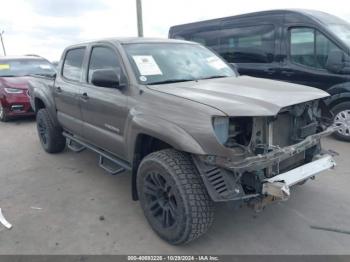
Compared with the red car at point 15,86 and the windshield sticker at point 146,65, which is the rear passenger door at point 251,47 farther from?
the red car at point 15,86

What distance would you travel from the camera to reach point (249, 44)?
6.88 metres

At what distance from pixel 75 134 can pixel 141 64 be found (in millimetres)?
1844

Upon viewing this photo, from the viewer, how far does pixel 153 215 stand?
124 inches

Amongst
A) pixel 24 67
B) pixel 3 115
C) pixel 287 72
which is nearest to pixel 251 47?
pixel 287 72

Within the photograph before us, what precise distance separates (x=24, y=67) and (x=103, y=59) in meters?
6.02

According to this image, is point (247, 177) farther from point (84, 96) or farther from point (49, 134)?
point (49, 134)

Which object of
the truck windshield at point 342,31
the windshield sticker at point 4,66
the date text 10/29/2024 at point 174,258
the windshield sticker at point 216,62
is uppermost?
the truck windshield at point 342,31

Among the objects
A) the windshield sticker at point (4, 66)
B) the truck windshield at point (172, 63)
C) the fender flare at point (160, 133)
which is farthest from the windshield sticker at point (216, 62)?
the windshield sticker at point (4, 66)

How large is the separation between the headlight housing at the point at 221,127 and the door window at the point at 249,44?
14.2ft

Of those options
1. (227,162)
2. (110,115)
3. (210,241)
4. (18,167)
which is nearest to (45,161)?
(18,167)

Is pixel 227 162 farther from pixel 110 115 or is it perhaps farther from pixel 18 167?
pixel 18 167

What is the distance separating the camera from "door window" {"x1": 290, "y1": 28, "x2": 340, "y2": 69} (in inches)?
227

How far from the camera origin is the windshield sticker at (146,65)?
11.3 ft

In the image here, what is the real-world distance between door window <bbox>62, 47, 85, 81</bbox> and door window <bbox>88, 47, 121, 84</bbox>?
1.05ft
